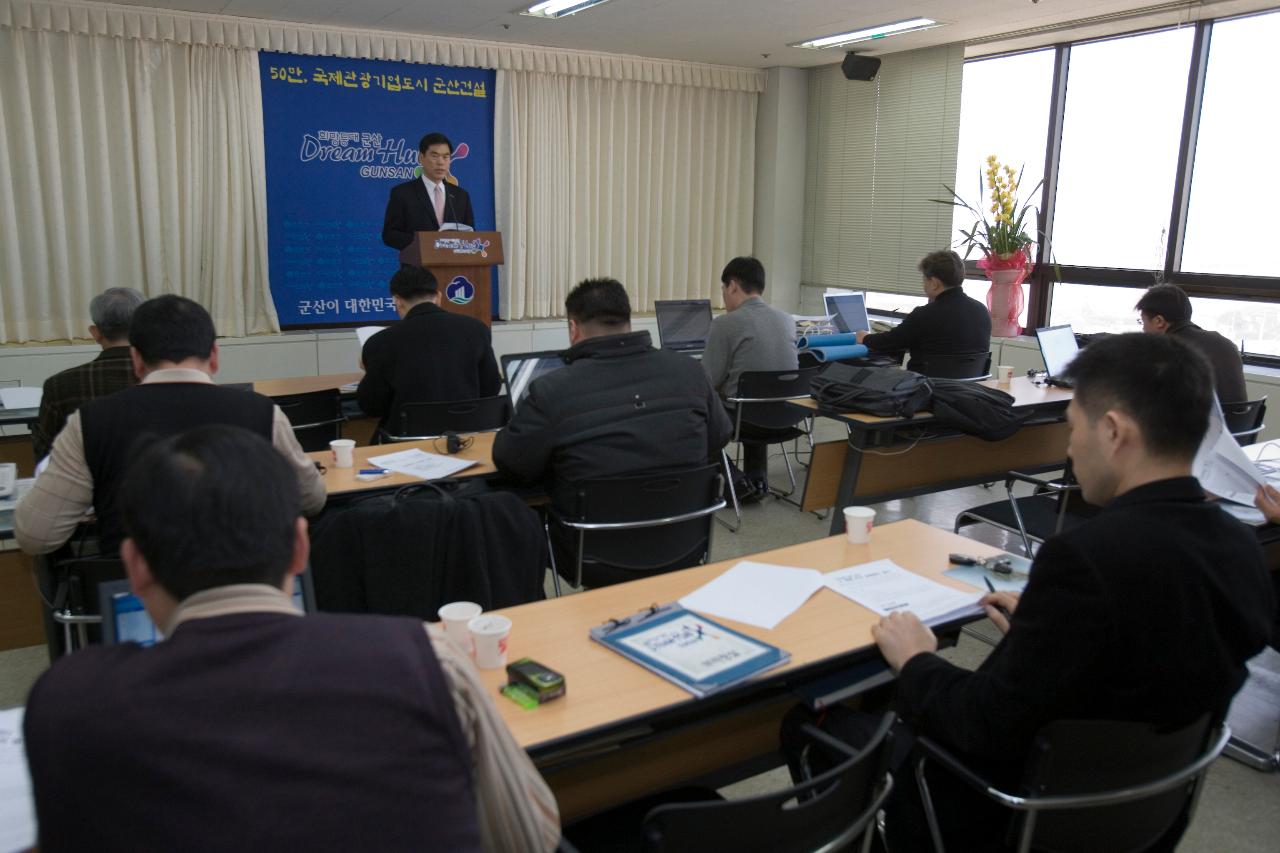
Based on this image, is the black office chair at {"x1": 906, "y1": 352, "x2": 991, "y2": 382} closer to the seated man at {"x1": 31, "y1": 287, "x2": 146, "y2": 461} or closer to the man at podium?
the man at podium

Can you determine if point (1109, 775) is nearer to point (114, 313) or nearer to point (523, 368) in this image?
point (523, 368)

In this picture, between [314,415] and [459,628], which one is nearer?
[459,628]

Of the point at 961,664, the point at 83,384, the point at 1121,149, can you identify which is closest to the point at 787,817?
the point at 961,664

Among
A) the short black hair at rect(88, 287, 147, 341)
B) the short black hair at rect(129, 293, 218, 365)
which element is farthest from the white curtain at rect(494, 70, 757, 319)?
the short black hair at rect(129, 293, 218, 365)

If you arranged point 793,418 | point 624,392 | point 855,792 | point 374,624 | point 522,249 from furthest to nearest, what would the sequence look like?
point 522,249, point 793,418, point 624,392, point 855,792, point 374,624

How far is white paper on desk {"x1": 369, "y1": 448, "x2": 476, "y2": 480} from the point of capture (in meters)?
3.13

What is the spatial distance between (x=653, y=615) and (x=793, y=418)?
320 centimetres

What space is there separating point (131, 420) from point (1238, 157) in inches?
255

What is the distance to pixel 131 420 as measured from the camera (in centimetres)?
223

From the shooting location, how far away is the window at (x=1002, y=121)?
277 inches

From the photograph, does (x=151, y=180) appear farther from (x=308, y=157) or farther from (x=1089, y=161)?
(x=1089, y=161)

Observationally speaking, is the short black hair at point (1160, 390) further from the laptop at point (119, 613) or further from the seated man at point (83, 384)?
the seated man at point (83, 384)

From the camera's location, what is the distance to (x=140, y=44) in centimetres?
600

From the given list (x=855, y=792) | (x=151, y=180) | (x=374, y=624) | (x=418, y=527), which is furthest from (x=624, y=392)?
(x=151, y=180)
